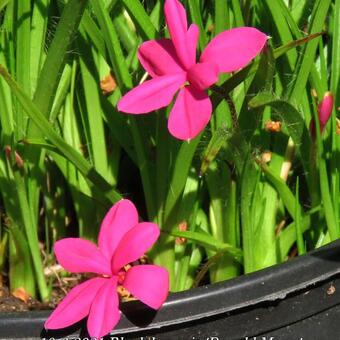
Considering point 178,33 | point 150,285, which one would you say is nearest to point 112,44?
point 178,33

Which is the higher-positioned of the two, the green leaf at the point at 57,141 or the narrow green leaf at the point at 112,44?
the narrow green leaf at the point at 112,44

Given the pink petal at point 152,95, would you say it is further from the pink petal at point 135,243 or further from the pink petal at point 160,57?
the pink petal at point 135,243

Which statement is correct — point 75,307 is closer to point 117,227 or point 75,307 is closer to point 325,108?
point 117,227

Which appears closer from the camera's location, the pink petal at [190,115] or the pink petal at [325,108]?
the pink petal at [190,115]

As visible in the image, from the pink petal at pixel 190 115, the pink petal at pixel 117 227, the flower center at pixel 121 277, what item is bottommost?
the flower center at pixel 121 277

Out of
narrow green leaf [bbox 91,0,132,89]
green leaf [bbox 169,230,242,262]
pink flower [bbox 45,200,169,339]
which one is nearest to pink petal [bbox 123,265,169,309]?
pink flower [bbox 45,200,169,339]

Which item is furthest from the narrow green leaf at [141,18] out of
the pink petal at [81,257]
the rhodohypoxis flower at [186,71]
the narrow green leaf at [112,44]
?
the pink petal at [81,257]

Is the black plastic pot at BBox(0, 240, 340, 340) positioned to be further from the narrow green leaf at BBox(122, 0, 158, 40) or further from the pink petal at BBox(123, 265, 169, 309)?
the narrow green leaf at BBox(122, 0, 158, 40)
